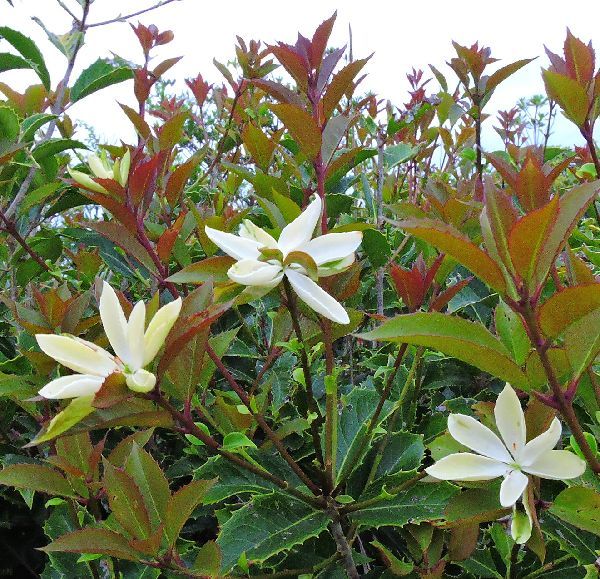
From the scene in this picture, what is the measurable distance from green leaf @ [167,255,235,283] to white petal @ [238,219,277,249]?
0.15 ft

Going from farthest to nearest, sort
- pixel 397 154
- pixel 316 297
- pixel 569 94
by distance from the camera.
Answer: pixel 397 154 < pixel 569 94 < pixel 316 297

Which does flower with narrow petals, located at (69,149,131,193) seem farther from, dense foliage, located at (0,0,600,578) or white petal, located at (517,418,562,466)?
white petal, located at (517,418,562,466)

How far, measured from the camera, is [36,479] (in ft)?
3.35

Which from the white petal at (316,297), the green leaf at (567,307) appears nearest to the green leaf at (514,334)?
the green leaf at (567,307)

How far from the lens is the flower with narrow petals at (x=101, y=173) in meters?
0.97

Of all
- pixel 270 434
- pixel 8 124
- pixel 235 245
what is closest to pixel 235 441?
pixel 270 434

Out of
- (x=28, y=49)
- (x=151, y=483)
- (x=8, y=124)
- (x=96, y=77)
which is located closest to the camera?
(x=151, y=483)

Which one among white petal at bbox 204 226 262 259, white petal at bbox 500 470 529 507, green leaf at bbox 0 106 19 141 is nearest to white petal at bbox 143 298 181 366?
white petal at bbox 204 226 262 259

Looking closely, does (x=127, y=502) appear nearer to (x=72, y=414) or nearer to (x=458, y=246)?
(x=72, y=414)

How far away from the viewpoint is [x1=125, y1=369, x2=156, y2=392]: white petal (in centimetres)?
71

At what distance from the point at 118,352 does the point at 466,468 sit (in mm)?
458

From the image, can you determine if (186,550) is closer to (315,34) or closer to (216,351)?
(216,351)

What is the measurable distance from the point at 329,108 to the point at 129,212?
0.40 metres

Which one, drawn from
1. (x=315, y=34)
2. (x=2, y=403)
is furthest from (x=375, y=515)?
(x=2, y=403)
